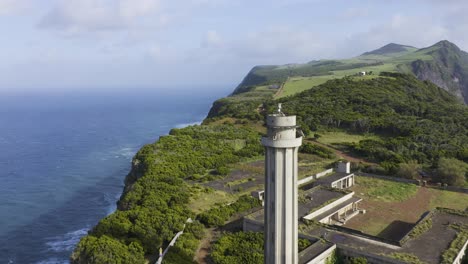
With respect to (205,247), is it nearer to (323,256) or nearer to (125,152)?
(323,256)

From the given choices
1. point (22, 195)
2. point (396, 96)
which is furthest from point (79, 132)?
point (396, 96)

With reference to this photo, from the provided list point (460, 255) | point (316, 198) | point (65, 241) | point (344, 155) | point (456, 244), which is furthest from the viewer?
point (344, 155)

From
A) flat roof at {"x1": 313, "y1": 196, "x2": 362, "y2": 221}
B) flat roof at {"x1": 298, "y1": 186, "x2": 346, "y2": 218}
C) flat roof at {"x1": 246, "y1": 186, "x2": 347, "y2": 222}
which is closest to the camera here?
flat roof at {"x1": 246, "y1": 186, "x2": 347, "y2": 222}

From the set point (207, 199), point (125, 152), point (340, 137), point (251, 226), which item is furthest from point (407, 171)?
point (125, 152)

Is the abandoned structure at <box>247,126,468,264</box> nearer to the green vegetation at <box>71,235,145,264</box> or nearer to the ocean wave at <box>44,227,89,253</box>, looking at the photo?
the green vegetation at <box>71,235,145,264</box>

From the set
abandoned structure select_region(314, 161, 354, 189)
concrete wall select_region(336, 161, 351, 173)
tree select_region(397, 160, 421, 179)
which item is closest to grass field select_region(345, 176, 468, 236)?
abandoned structure select_region(314, 161, 354, 189)

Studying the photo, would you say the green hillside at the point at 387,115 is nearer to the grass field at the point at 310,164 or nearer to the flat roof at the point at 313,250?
the grass field at the point at 310,164
